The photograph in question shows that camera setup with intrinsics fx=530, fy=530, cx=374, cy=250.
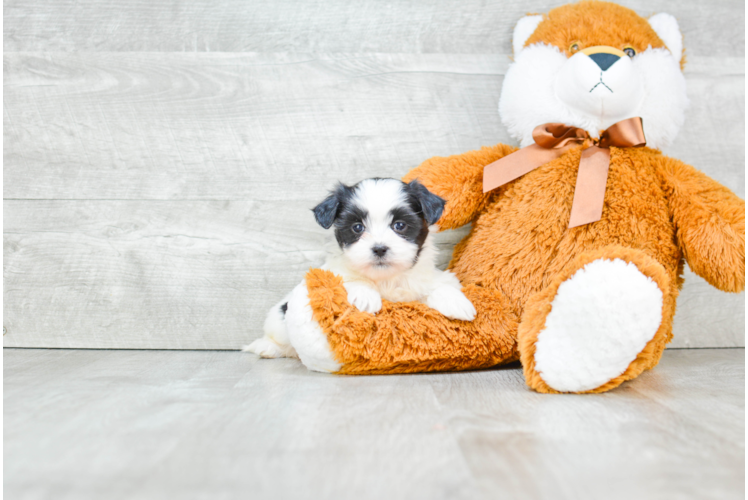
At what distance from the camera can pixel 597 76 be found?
4.86 feet

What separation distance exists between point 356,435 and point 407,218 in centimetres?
68

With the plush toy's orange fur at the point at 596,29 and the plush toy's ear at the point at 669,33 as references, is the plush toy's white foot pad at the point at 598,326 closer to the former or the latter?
the plush toy's orange fur at the point at 596,29

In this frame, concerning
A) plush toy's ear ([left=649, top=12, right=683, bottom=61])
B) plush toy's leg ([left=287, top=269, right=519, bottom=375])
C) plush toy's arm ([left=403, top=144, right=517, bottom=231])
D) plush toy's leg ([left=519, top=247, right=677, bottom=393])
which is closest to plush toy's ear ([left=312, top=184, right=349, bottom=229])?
plush toy's leg ([left=287, top=269, right=519, bottom=375])

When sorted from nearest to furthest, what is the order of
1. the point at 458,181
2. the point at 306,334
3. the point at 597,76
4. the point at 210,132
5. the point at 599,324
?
1. the point at 599,324
2. the point at 306,334
3. the point at 597,76
4. the point at 458,181
5. the point at 210,132

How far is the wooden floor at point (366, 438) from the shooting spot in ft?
2.56

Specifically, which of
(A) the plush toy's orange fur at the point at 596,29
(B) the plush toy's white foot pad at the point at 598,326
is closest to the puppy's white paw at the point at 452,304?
(B) the plush toy's white foot pad at the point at 598,326

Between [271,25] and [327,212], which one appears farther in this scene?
[271,25]

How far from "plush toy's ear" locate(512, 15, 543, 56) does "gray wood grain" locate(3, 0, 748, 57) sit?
0.14 metres

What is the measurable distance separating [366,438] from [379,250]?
565 mm

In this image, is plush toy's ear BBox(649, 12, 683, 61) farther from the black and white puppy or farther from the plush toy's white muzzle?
the black and white puppy

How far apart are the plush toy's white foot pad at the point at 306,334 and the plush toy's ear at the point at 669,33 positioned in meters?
1.36

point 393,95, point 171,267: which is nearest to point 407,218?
point 393,95

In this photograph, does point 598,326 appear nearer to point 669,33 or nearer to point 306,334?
point 306,334

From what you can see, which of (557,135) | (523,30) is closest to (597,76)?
(557,135)
